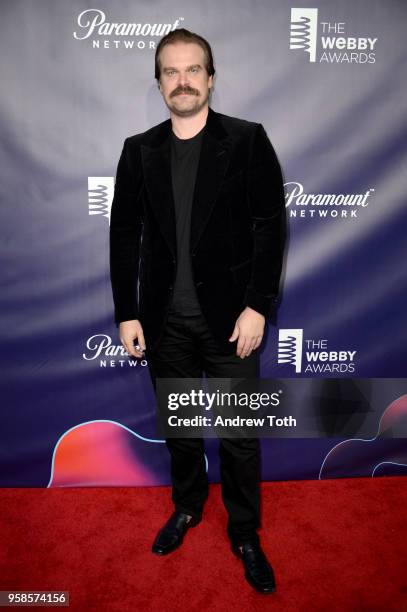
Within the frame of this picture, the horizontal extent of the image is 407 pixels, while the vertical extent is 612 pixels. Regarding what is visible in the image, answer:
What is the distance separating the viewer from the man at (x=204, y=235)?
2084 millimetres

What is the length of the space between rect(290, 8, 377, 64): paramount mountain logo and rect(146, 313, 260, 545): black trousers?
1.44 m

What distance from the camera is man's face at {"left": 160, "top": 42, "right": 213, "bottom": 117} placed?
6.79 ft

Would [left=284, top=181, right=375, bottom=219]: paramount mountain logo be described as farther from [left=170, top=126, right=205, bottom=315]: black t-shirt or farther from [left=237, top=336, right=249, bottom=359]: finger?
[left=237, top=336, right=249, bottom=359]: finger

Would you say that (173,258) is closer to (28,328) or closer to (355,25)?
(28,328)

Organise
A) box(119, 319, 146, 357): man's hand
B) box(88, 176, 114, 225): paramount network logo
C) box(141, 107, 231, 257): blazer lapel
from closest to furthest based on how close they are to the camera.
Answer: box(141, 107, 231, 257): blazer lapel < box(119, 319, 146, 357): man's hand < box(88, 176, 114, 225): paramount network logo

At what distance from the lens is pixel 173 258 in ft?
6.99

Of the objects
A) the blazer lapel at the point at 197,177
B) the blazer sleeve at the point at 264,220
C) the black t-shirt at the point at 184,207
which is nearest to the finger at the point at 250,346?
the blazer sleeve at the point at 264,220

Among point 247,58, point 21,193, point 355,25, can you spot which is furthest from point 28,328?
point 355,25

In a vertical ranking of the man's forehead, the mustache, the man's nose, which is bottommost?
the mustache

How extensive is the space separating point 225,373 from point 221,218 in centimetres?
65

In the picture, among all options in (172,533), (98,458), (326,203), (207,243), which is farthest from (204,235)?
(98,458)

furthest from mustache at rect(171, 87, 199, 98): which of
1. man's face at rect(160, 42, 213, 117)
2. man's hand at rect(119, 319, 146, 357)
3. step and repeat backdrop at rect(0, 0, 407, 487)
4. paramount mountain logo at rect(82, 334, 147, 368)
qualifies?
paramount mountain logo at rect(82, 334, 147, 368)

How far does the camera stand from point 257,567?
7.27 feet

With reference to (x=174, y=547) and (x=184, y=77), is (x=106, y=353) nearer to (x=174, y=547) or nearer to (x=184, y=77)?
(x=174, y=547)
